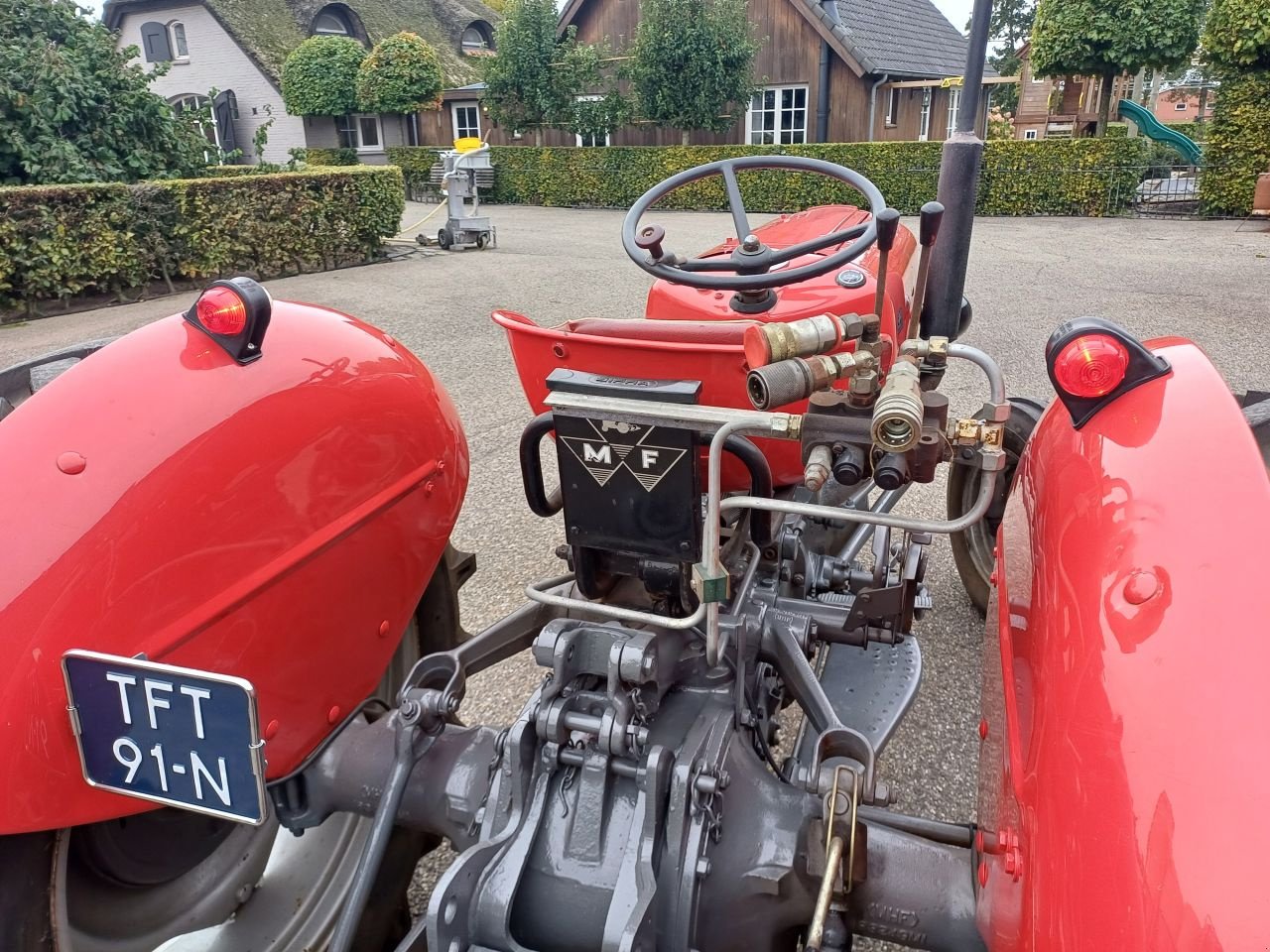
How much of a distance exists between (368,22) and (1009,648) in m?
29.2

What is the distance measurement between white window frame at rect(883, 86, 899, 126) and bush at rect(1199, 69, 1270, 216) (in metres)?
8.86

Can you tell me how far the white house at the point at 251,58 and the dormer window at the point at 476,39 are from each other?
2991 millimetres

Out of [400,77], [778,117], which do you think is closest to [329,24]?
[400,77]

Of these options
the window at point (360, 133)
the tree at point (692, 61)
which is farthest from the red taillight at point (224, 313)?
the window at point (360, 133)

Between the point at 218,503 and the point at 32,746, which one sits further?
the point at 218,503

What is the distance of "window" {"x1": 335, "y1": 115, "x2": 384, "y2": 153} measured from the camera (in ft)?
79.6

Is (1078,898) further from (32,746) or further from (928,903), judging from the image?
(32,746)

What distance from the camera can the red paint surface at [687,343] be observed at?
6.00 feet

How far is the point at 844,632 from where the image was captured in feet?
6.21

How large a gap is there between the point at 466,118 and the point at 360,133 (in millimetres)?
3005

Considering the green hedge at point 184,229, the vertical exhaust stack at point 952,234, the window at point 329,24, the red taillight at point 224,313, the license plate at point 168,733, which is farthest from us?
the window at point 329,24

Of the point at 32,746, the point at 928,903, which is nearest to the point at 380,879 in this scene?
the point at 32,746

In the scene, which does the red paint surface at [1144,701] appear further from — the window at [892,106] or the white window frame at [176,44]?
the white window frame at [176,44]

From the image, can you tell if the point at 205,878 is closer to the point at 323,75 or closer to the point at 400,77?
the point at 400,77
